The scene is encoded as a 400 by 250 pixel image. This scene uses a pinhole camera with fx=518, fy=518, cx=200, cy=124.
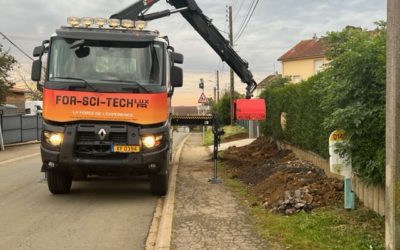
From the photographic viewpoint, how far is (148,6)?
14.9 meters

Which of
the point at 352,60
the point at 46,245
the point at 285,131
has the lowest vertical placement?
the point at 46,245

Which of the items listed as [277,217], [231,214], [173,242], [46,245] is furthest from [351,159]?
[46,245]

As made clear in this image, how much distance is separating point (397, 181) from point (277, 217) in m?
2.97

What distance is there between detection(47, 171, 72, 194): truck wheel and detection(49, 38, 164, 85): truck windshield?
79.0 inches

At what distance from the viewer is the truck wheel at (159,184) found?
33.0 ft

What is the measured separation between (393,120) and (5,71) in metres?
22.9

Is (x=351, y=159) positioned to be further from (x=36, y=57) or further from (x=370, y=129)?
(x=36, y=57)

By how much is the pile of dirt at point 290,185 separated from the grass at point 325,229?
30 centimetres

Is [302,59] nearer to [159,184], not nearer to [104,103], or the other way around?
[159,184]

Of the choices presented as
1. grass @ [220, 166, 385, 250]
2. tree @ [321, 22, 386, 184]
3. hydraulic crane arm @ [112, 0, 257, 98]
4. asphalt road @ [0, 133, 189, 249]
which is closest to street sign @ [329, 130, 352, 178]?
tree @ [321, 22, 386, 184]

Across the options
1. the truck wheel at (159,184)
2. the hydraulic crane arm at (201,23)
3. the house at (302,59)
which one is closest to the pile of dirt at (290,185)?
the truck wheel at (159,184)

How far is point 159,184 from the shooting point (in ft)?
33.3

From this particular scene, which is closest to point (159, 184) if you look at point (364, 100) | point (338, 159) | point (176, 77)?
point (176, 77)

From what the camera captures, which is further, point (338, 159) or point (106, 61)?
point (106, 61)
